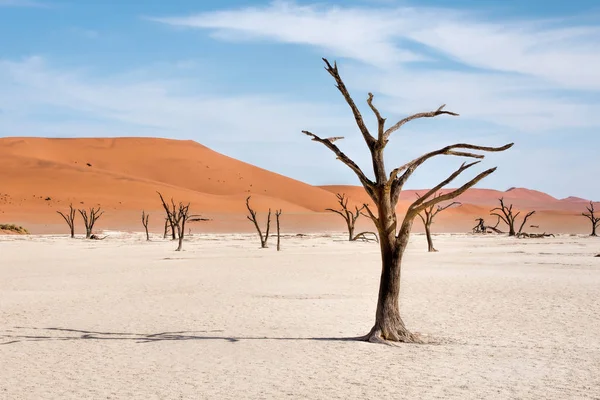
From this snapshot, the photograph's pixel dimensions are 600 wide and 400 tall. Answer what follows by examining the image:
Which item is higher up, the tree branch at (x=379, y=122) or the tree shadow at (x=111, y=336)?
the tree branch at (x=379, y=122)

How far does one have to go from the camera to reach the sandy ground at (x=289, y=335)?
24.8ft

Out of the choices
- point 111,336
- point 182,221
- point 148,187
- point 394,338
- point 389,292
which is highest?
point 148,187

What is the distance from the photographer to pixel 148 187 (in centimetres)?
9138

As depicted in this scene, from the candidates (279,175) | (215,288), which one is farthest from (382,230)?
(279,175)

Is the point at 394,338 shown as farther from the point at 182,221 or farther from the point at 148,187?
the point at 148,187

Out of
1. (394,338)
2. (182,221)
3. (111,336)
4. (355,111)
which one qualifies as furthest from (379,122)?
(182,221)

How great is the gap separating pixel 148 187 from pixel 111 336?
8246 centimetres

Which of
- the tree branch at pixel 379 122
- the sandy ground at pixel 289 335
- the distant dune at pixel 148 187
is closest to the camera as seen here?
the sandy ground at pixel 289 335

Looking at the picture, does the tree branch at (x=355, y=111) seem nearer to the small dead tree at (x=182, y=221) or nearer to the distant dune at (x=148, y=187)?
the small dead tree at (x=182, y=221)

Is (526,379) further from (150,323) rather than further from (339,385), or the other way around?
(150,323)

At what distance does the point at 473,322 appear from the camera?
11.9m

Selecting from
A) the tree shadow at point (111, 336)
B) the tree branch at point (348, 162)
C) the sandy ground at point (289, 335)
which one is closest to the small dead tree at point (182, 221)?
the sandy ground at point (289, 335)

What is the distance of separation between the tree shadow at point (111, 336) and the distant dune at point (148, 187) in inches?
2032

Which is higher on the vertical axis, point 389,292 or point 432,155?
point 432,155
